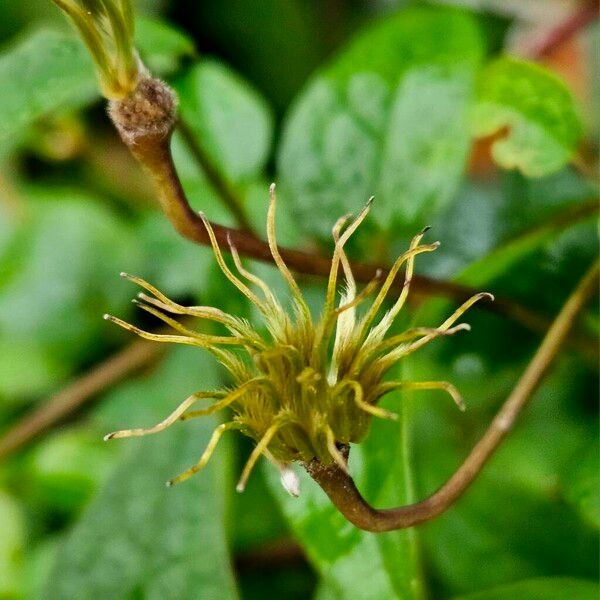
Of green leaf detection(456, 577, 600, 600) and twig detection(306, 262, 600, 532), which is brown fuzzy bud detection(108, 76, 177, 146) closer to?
twig detection(306, 262, 600, 532)

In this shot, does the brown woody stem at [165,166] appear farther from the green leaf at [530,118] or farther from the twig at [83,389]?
the twig at [83,389]

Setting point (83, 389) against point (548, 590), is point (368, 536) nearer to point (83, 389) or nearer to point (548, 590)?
point (548, 590)

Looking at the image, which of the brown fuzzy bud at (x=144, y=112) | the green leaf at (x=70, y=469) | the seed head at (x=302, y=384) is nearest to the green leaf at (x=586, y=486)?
the seed head at (x=302, y=384)

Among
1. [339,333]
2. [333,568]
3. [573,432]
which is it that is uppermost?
[339,333]

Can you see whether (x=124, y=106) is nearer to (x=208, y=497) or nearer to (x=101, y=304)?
(x=208, y=497)

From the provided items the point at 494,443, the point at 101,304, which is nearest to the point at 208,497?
the point at 494,443
